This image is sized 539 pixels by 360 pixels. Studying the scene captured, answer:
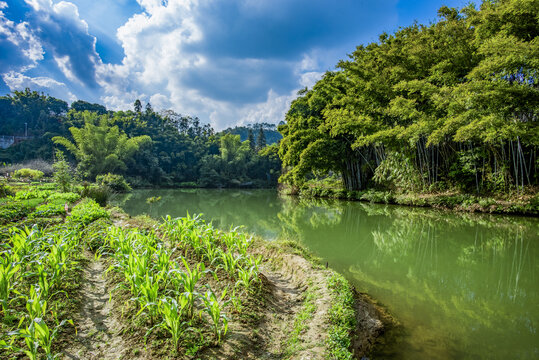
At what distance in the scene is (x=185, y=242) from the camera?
Answer: 13.1 feet

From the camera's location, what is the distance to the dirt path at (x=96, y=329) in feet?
6.45

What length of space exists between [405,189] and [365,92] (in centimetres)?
553

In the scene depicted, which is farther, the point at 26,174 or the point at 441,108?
the point at 26,174

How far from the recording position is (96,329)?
227 cm

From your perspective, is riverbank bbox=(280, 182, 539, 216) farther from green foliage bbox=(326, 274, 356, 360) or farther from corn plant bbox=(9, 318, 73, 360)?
corn plant bbox=(9, 318, 73, 360)

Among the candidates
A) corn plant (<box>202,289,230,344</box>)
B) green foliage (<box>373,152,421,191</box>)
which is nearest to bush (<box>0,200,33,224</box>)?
corn plant (<box>202,289,230,344</box>)

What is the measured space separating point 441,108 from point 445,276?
9.42 metres

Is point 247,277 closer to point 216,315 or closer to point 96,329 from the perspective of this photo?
point 216,315

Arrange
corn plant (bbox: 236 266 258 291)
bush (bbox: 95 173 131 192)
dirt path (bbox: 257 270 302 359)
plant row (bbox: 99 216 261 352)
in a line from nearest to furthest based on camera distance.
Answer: plant row (bbox: 99 216 261 352) < dirt path (bbox: 257 270 302 359) < corn plant (bbox: 236 266 258 291) < bush (bbox: 95 173 131 192)

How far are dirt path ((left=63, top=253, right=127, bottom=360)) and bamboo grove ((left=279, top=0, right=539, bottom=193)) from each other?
10707mm

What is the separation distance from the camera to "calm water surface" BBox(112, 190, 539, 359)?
2.55m

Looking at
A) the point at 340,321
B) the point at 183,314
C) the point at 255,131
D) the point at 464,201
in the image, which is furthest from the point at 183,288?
the point at 255,131

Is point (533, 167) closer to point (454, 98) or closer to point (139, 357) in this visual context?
point (454, 98)

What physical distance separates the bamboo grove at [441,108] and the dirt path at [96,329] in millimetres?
10707
